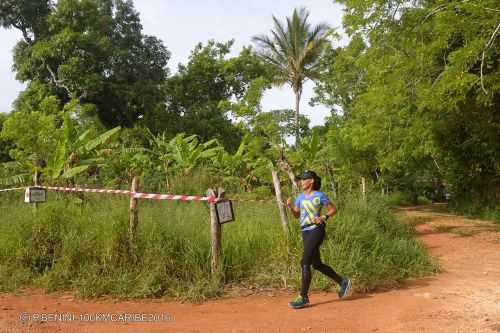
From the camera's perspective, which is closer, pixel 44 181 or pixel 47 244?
pixel 47 244

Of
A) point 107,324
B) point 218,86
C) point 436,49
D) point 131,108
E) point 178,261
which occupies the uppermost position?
point 218,86

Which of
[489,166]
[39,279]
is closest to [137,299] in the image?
[39,279]

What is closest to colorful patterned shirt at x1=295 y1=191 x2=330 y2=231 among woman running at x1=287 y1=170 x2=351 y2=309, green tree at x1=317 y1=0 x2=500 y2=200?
woman running at x1=287 y1=170 x2=351 y2=309

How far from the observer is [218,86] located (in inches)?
1022

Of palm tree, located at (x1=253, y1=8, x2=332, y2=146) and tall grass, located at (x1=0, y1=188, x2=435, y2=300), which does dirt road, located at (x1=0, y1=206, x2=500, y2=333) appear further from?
palm tree, located at (x1=253, y1=8, x2=332, y2=146)

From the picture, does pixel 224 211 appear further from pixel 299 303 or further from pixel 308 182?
pixel 299 303

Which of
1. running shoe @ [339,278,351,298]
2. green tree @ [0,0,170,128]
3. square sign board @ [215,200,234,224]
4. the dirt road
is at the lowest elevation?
the dirt road

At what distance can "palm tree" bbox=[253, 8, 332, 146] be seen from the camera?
2230 centimetres

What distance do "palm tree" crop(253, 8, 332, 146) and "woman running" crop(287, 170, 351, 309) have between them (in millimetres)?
17159

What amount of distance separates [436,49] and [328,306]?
6.03 metres

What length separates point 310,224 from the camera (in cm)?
492

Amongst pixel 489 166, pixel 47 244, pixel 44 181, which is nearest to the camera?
pixel 47 244

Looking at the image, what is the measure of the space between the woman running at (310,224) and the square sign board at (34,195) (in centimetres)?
416

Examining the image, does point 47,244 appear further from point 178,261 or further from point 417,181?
point 417,181
